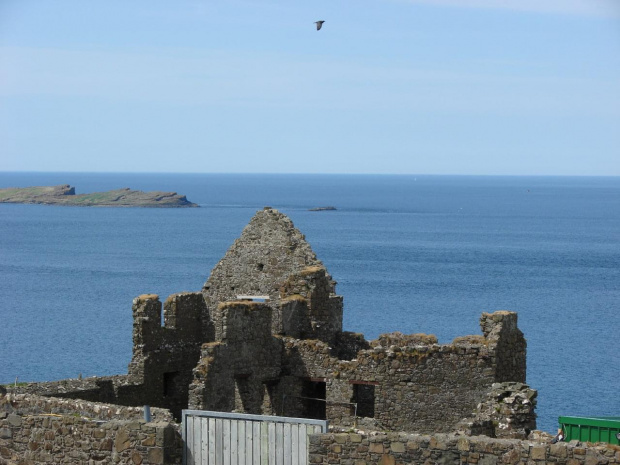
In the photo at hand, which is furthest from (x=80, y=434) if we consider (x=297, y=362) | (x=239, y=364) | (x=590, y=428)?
(x=297, y=362)

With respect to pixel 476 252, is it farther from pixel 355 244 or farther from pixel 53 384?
pixel 53 384

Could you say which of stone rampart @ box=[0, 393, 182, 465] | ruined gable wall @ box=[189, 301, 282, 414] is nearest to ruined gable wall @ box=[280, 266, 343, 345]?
ruined gable wall @ box=[189, 301, 282, 414]

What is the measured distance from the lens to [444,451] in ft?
47.7

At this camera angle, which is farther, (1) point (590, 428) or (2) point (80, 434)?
(1) point (590, 428)

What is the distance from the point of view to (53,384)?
22719 millimetres

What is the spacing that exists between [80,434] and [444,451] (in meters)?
5.09

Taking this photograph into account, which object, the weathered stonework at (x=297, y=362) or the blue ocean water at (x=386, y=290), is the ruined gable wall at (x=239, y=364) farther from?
the blue ocean water at (x=386, y=290)

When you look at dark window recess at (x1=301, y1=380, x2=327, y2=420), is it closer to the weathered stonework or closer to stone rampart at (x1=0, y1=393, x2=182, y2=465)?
the weathered stonework

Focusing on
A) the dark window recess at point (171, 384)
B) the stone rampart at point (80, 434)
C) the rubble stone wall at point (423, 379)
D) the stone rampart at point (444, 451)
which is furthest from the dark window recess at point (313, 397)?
the stone rampart at point (444, 451)

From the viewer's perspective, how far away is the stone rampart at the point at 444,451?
13719mm

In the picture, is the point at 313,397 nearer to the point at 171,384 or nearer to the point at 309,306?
the point at 309,306

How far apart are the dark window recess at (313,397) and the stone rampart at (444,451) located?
30.3 ft

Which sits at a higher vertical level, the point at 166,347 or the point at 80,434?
the point at 80,434

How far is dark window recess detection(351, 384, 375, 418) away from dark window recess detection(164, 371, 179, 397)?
13.0ft
